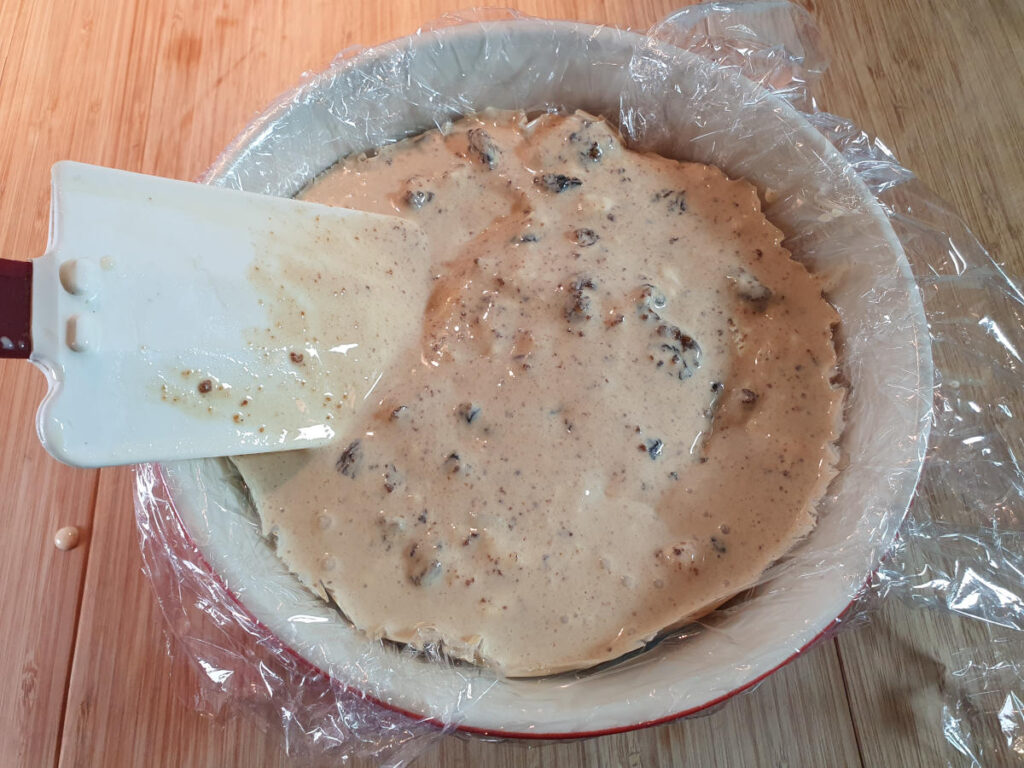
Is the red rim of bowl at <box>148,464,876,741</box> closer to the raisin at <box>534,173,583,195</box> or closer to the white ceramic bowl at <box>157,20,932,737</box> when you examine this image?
the white ceramic bowl at <box>157,20,932,737</box>

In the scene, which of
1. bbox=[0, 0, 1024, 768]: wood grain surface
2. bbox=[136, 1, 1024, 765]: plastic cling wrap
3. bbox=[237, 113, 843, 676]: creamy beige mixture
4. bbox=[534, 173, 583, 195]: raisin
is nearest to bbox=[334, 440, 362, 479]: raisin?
bbox=[237, 113, 843, 676]: creamy beige mixture

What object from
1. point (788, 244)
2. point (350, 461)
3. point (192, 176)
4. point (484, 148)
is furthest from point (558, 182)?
point (192, 176)

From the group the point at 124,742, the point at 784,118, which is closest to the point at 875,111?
the point at 784,118

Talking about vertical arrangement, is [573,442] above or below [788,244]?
below

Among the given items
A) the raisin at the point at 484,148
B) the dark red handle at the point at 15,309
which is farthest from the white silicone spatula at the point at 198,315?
the raisin at the point at 484,148

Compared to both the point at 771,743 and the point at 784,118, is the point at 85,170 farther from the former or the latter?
the point at 771,743

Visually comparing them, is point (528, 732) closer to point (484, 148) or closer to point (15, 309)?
point (15, 309)

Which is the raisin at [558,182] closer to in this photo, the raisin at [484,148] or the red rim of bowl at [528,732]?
the raisin at [484,148]
